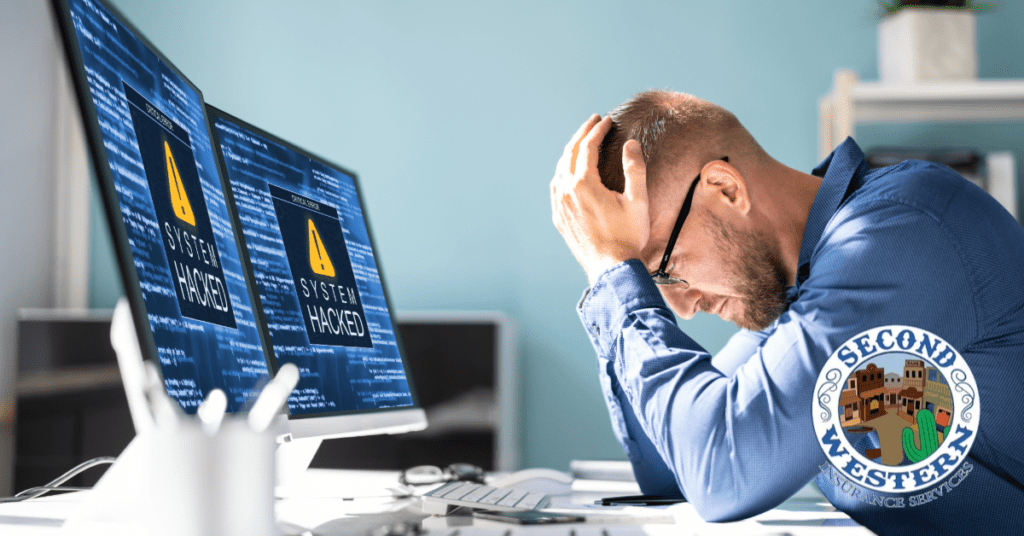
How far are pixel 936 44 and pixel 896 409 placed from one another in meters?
1.99

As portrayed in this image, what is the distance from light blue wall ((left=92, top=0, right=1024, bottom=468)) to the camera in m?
2.76

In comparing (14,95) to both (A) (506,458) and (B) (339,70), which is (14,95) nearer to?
(B) (339,70)

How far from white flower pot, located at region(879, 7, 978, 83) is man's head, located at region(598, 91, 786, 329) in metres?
1.62

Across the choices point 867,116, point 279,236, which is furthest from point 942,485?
point 867,116

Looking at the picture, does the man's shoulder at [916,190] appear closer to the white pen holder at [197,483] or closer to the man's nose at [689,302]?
the man's nose at [689,302]

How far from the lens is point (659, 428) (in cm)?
88

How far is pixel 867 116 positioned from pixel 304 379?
2260mm

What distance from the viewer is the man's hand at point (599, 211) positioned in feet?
3.41

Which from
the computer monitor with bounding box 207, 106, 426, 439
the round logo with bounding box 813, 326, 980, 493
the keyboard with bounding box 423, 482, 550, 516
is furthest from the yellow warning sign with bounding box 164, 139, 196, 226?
the round logo with bounding box 813, 326, 980, 493

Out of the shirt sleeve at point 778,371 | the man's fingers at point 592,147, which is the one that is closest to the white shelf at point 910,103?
the man's fingers at point 592,147

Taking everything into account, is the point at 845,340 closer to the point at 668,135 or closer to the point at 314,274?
the point at 668,135

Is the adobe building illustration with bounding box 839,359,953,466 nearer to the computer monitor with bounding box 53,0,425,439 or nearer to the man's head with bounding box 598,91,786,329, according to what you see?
the man's head with bounding box 598,91,786,329

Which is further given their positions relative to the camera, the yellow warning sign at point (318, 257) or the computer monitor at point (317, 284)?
the yellow warning sign at point (318, 257)

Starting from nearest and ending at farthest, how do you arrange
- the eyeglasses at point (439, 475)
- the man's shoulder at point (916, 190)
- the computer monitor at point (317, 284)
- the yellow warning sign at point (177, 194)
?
1. the yellow warning sign at point (177, 194)
2. the man's shoulder at point (916, 190)
3. the computer monitor at point (317, 284)
4. the eyeglasses at point (439, 475)
